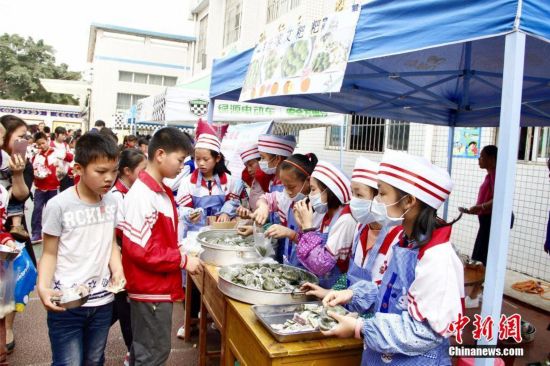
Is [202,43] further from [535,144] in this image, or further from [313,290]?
[313,290]

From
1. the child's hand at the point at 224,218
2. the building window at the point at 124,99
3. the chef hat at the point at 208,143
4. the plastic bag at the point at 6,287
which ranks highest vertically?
the building window at the point at 124,99

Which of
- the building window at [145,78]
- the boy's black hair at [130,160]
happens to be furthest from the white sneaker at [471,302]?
the building window at [145,78]

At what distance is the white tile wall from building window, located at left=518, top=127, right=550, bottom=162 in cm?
16

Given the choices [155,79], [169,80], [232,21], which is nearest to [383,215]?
[232,21]

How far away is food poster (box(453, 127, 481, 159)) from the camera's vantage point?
20.9 feet

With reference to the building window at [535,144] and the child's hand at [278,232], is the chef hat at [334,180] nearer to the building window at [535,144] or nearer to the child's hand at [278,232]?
the child's hand at [278,232]

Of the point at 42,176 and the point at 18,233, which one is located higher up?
the point at 42,176

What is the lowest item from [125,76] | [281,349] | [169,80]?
[281,349]

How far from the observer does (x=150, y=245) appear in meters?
2.19

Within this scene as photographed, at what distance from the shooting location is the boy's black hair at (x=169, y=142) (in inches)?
93.0

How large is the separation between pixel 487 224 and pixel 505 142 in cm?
386

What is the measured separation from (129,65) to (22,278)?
2720 centimetres

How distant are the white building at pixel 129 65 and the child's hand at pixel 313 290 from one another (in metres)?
25.8

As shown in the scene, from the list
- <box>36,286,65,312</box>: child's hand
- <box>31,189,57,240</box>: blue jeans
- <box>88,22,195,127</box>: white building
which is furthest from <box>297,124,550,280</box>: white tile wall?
<box>88,22,195,127</box>: white building
